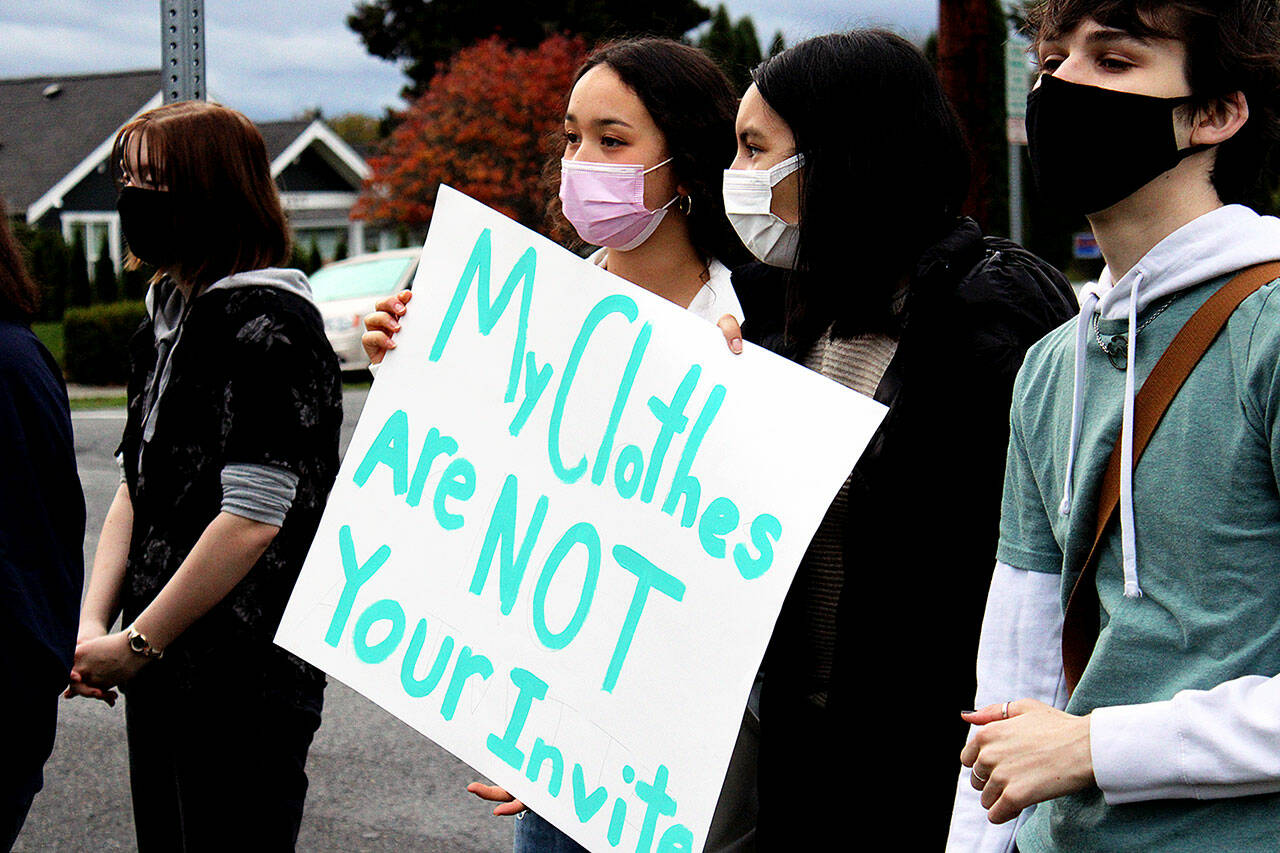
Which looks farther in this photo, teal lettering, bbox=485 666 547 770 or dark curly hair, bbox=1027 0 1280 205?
teal lettering, bbox=485 666 547 770

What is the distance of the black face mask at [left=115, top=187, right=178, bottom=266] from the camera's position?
8.53 feet

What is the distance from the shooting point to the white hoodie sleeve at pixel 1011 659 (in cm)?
164

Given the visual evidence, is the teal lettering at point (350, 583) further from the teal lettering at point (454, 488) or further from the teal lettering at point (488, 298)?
the teal lettering at point (488, 298)

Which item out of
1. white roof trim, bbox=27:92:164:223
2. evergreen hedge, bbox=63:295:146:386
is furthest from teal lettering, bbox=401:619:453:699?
white roof trim, bbox=27:92:164:223

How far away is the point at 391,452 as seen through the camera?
2211mm

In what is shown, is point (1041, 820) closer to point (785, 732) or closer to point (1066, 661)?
point (1066, 661)

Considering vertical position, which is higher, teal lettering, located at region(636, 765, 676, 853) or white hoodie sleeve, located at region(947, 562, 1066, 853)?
white hoodie sleeve, located at region(947, 562, 1066, 853)

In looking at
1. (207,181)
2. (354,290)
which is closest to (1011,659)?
(207,181)

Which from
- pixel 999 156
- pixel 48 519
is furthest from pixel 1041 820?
pixel 999 156

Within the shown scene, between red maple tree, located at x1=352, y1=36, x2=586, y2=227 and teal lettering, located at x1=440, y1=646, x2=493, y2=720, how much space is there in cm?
2349

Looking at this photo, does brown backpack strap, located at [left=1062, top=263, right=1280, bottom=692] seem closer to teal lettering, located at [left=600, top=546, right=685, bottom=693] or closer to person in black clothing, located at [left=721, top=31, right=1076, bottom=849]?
person in black clothing, located at [left=721, top=31, right=1076, bottom=849]

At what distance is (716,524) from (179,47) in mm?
2321

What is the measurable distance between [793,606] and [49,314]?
2920cm

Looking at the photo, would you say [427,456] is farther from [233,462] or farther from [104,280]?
[104,280]
